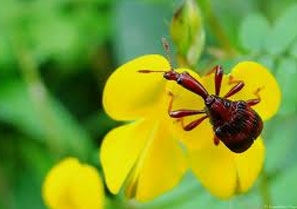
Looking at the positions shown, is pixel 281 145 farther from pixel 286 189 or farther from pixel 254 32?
pixel 254 32

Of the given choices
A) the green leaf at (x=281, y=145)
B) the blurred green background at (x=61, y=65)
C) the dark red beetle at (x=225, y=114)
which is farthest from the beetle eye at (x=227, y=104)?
the blurred green background at (x=61, y=65)

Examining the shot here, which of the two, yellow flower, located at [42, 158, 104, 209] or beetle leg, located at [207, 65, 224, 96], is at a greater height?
beetle leg, located at [207, 65, 224, 96]

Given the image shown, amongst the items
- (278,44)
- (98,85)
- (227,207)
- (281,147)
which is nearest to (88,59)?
(98,85)

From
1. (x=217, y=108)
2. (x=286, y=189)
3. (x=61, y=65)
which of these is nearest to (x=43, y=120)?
(x=61, y=65)

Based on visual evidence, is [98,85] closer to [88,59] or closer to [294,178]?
[88,59]

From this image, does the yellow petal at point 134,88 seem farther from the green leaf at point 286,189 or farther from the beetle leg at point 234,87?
the green leaf at point 286,189

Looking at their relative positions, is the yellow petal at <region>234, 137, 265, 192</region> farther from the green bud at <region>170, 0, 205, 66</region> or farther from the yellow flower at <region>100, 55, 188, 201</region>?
the green bud at <region>170, 0, 205, 66</region>

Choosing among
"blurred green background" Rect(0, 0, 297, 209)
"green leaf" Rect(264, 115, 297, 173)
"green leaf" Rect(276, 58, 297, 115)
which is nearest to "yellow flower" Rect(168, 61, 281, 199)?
"green leaf" Rect(276, 58, 297, 115)

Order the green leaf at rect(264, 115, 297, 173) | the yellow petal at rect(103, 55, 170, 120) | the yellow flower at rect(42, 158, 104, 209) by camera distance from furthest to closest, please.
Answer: the green leaf at rect(264, 115, 297, 173) → the yellow flower at rect(42, 158, 104, 209) → the yellow petal at rect(103, 55, 170, 120)

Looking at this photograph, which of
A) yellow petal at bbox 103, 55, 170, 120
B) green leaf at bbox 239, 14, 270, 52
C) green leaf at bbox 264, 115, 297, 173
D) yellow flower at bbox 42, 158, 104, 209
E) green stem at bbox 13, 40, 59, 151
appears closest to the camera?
yellow petal at bbox 103, 55, 170, 120

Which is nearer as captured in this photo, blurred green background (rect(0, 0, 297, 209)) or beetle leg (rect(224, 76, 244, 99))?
beetle leg (rect(224, 76, 244, 99))
